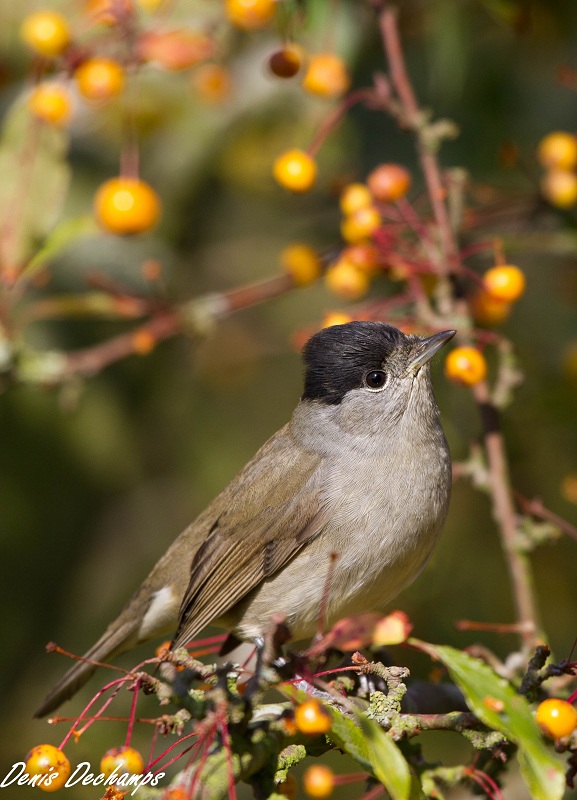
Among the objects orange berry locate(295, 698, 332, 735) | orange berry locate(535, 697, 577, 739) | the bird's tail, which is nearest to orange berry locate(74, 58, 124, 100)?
the bird's tail

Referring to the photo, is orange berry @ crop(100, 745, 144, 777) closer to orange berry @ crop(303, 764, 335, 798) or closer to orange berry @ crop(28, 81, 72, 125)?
orange berry @ crop(303, 764, 335, 798)

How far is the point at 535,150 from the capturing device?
A: 15.4 feet

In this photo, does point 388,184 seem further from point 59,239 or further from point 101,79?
point 59,239

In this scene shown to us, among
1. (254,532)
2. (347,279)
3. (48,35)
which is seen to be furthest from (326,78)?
(254,532)

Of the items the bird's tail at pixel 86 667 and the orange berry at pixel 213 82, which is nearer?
the bird's tail at pixel 86 667

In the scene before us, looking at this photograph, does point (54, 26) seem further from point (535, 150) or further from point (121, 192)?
point (535, 150)

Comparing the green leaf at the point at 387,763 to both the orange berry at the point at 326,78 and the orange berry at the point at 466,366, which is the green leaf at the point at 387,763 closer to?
the orange berry at the point at 466,366

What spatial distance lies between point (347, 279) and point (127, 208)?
0.86 metres

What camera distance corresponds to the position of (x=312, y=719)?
7.10 ft

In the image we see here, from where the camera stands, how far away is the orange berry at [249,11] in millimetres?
3424

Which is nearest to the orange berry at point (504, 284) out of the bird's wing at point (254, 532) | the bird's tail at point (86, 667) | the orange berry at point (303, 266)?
the orange berry at point (303, 266)

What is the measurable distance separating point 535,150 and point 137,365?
87.3 inches

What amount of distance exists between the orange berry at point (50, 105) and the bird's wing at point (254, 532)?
1.47 meters

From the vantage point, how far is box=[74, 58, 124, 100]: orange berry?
11.8 feet
